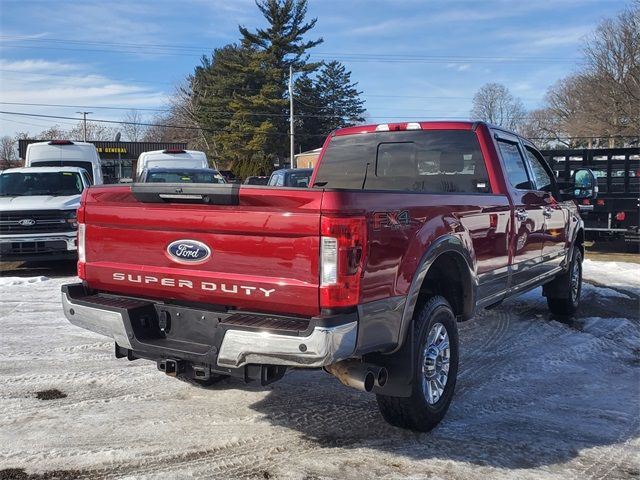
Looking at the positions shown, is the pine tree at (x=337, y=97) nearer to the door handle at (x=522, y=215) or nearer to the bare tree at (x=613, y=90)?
the bare tree at (x=613, y=90)

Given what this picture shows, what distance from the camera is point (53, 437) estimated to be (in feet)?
12.3

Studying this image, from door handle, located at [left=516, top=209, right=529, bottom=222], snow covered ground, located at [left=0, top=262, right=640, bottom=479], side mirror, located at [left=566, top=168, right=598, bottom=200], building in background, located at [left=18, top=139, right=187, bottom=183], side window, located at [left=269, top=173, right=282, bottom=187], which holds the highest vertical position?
building in background, located at [left=18, top=139, right=187, bottom=183]

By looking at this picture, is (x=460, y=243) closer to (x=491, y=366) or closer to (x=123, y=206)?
(x=491, y=366)

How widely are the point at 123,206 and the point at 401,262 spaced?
1.76 meters

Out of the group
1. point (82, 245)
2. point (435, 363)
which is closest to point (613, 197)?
point (435, 363)

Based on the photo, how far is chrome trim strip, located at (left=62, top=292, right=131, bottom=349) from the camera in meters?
3.56

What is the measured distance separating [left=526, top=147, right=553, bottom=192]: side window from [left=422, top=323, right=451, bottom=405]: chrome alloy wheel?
2.66 metres

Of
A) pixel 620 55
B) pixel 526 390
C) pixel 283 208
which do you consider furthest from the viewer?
pixel 620 55

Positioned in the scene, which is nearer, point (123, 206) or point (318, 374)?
point (123, 206)

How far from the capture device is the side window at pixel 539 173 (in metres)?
6.06

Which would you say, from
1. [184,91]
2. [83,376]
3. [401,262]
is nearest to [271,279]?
[401,262]

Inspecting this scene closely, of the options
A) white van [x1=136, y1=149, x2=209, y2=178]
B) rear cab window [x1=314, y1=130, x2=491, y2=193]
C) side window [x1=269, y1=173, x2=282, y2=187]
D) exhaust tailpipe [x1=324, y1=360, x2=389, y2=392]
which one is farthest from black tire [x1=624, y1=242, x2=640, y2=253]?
exhaust tailpipe [x1=324, y1=360, x2=389, y2=392]

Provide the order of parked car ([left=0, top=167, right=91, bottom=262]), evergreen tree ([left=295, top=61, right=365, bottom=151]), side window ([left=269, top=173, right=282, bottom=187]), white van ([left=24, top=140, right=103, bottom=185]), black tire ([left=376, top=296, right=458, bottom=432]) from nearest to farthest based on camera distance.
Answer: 1. black tire ([left=376, top=296, right=458, bottom=432])
2. parked car ([left=0, top=167, right=91, bottom=262])
3. white van ([left=24, top=140, right=103, bottom=185])
4. side window ([left=269, top=173, right=282, bottom=187])
5. evergreen tree ([left=295, top=61, right=365, bottom=151])

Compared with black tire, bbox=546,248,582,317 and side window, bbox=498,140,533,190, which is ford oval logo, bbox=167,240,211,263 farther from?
black tire, bbox=546,248,582,317
